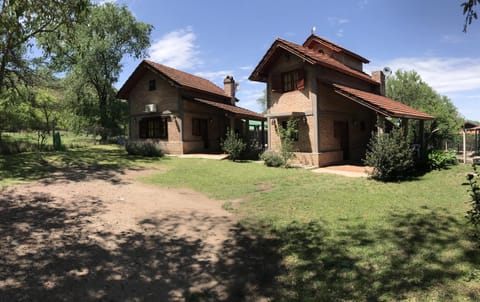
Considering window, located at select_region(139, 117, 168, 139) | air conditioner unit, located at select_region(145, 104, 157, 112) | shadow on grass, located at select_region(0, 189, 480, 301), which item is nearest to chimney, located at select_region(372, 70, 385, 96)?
window, located at select_region(139, 117, 168, 139)

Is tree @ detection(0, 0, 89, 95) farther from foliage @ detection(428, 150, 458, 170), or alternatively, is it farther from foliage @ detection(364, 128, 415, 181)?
foliage @ detection(428, 150, 458, 170)

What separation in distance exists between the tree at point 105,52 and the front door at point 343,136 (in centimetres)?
2313

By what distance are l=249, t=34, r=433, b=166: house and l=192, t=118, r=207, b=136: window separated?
6446 millimetres

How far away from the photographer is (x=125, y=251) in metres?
5.11

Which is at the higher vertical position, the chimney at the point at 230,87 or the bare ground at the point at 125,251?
the chimney at the point at 230,87

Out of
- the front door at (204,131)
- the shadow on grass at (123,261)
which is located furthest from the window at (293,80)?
the shadow on grass at (123,261)

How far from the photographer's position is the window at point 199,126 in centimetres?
2228

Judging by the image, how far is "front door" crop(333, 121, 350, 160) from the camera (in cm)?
1738

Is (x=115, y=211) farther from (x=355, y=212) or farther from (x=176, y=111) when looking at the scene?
(x=176, y=111)

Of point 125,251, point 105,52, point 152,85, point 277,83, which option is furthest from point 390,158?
point 105,52

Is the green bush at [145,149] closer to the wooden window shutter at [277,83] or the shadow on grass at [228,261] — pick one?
the wooden window shutter at [277,83]

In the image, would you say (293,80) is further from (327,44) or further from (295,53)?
(327,44)

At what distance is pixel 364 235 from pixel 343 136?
43.1 ft

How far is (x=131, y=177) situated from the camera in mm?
12430
